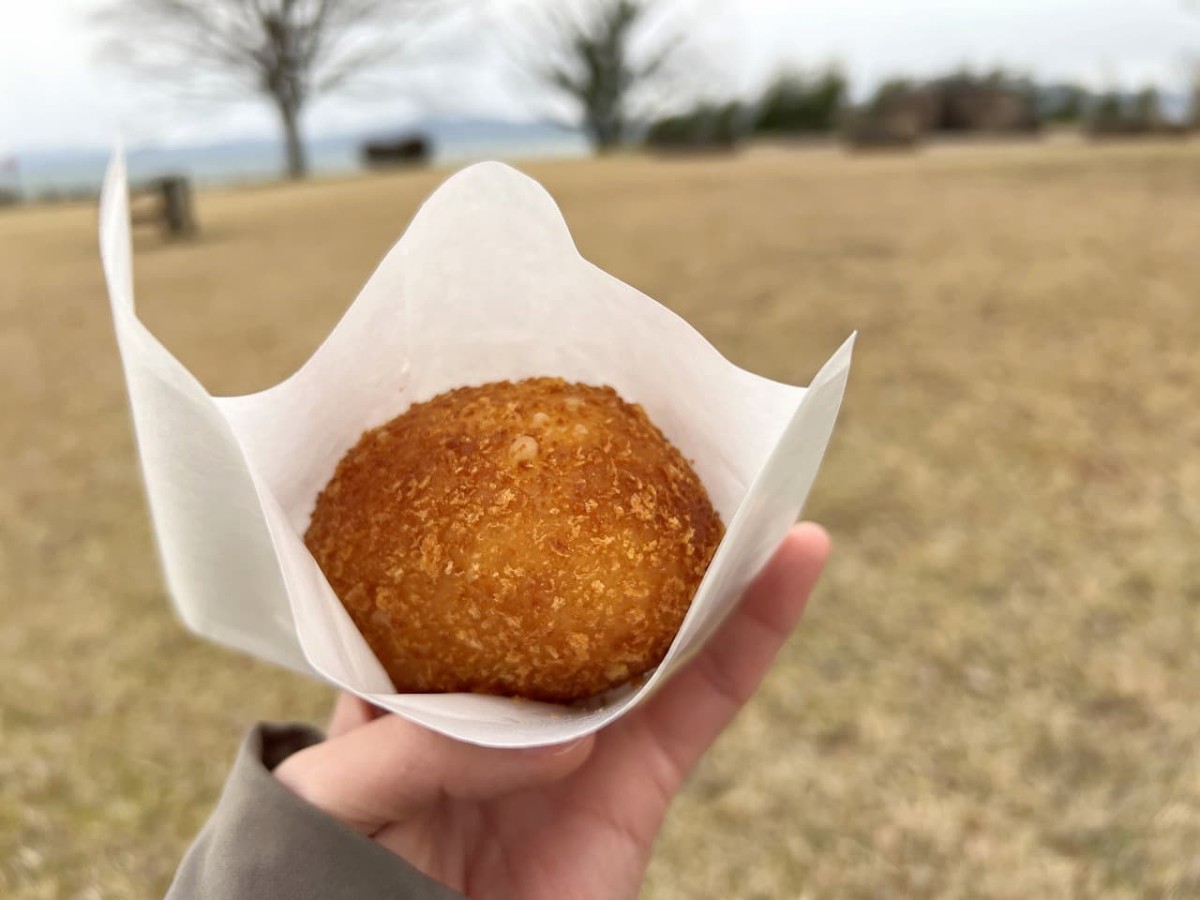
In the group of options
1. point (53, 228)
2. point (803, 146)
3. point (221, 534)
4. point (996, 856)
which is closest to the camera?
point (221, 534)

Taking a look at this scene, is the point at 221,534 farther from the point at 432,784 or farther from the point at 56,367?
the point at 56,367

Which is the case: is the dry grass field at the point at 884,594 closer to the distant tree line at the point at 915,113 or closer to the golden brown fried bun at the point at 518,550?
the golden brown fried bun at the point at 518,550

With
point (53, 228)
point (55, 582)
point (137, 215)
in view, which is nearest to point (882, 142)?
point (137, 215)

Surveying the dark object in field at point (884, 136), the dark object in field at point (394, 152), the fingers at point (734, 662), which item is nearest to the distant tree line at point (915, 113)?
the dark object in field at point (884, 136)

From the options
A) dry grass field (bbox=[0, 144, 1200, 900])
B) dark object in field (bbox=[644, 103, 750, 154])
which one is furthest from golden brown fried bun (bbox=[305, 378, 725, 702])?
dark object in field (bbox=[644, 103, 750, 154])

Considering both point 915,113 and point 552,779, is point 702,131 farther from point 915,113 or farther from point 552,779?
point 552,779

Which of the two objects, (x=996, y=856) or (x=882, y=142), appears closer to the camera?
(x=996, y=856)

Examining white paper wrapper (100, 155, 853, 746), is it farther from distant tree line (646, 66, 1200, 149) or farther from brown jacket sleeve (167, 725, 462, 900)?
distant tree line (646, 66, 1200, 149)

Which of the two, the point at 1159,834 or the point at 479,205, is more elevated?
the point at 479,205
